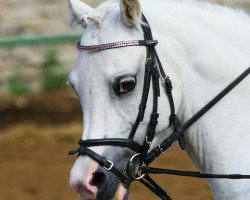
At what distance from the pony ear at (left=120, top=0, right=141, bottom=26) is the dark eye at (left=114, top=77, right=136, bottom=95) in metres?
0.29

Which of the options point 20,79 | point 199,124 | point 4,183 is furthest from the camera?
point 20,79

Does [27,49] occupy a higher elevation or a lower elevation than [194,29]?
lower

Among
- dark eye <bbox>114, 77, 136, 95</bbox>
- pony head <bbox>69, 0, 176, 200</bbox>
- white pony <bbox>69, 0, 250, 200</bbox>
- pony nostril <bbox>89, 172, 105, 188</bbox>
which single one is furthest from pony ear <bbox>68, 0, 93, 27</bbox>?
pony nostril <bbox>89, 172, 105, 188</bbox>

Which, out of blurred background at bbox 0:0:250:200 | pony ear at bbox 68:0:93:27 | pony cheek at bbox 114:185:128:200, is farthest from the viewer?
blurred background at bbox 0:0:250:200

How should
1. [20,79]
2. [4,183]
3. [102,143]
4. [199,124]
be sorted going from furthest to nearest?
[20,79], [4,183], [199,124], [102,143]

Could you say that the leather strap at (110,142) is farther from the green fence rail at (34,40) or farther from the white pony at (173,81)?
the green fence rail at (34,40)

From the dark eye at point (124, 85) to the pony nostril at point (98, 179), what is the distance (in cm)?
42

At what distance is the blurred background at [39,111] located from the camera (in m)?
8.33

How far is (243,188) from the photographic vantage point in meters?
4.29

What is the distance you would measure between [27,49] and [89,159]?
708 cm

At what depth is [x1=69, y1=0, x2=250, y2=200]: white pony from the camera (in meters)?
4.14

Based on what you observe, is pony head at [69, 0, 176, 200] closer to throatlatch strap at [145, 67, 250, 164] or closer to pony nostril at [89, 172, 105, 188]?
pony nostril at [89, 172, 105, 188]

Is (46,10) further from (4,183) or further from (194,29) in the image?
(194,29)

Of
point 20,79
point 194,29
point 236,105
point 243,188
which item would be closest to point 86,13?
point 194,29
